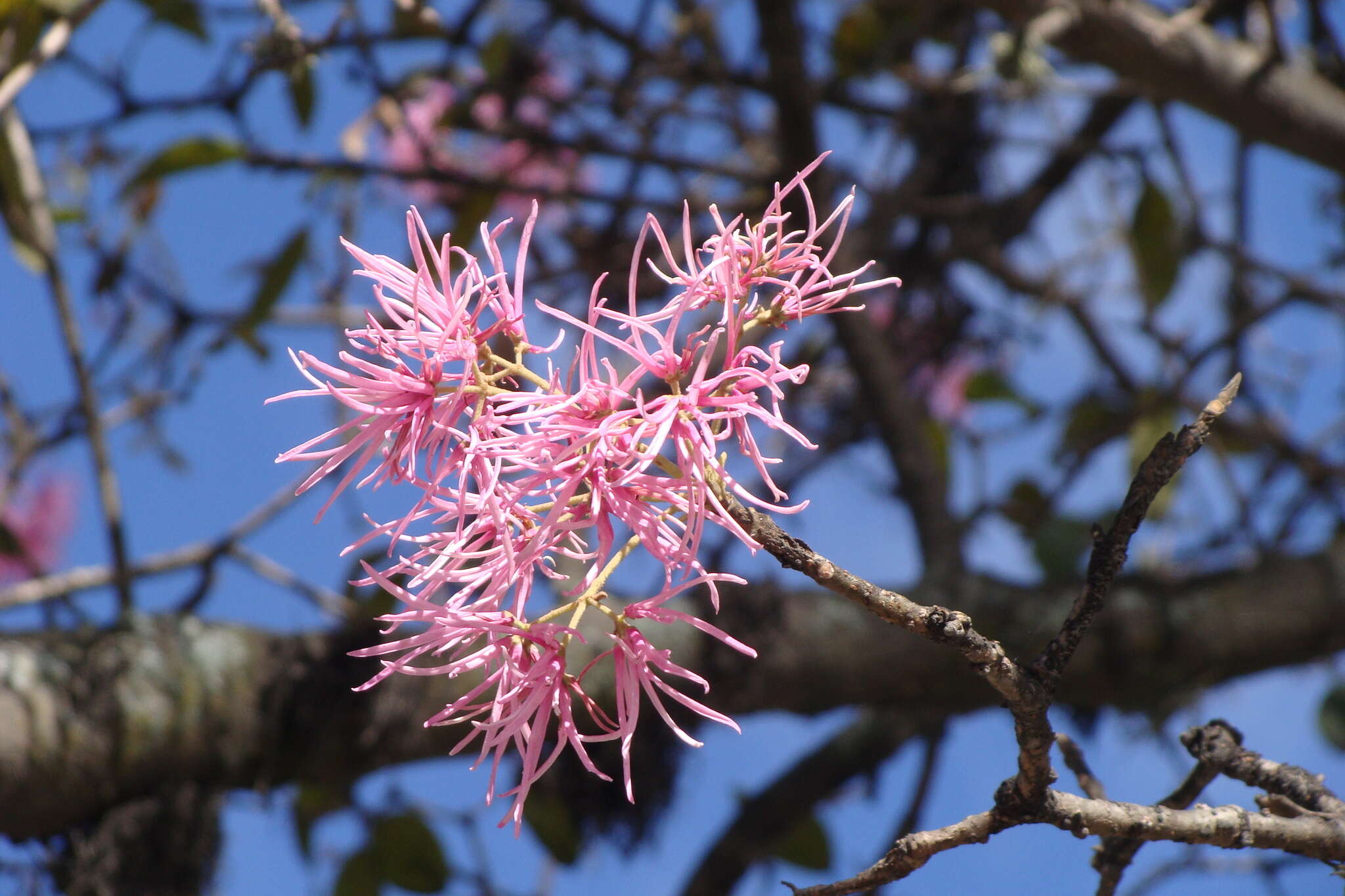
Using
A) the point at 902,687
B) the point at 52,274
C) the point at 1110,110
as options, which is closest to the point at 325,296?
the point at 52,274

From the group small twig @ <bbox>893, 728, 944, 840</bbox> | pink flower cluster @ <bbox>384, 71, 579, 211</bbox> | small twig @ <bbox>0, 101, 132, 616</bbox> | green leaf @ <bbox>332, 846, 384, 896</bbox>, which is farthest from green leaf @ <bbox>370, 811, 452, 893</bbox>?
pink flower cluster @ <bbox>384, 71, 579, 211</bbox>

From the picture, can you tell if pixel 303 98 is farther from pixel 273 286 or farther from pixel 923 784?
pixel 923 784

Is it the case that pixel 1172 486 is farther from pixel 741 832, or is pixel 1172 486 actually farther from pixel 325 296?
pixel 325 296

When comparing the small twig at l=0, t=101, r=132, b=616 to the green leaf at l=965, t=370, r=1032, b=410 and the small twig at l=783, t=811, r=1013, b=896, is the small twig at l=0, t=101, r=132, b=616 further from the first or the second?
the green leaf at l=965, t=370, r=1032, b=410

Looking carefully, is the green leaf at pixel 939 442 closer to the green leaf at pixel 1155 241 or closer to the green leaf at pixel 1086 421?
the green leaf at pixel 1086 421

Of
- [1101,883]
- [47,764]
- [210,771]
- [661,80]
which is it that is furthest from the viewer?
[661,80]
